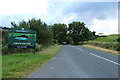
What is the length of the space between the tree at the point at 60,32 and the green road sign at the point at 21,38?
6804cm

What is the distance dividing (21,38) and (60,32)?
7072cm

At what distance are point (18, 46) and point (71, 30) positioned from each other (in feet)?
252

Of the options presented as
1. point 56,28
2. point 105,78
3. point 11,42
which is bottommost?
point 105,78

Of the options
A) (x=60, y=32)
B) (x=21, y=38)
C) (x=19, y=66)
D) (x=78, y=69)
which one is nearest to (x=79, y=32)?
(x=60, y=32)

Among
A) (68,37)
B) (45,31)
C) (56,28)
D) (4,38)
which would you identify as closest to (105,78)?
(4,38)

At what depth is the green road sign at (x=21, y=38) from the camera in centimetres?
1897

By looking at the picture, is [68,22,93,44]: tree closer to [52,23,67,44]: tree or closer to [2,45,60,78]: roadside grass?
[52,23,67,44]: tree

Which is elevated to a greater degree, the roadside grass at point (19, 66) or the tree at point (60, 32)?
the tree at point (60, 32)

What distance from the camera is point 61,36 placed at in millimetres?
89438

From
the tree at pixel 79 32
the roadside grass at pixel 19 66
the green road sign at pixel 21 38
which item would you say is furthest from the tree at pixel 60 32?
the roadside grass at pixel 19 66

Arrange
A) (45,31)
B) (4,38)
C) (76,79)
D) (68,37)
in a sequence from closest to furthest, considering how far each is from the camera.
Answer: (76,79), (4,38), (45,31), (68,37)

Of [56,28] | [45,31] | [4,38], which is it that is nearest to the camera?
[4,38]

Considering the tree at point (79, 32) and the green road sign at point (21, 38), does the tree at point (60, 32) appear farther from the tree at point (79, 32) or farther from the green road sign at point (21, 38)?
the green road sign at point (21, 38)

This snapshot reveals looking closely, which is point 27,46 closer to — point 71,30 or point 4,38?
point 4,38
